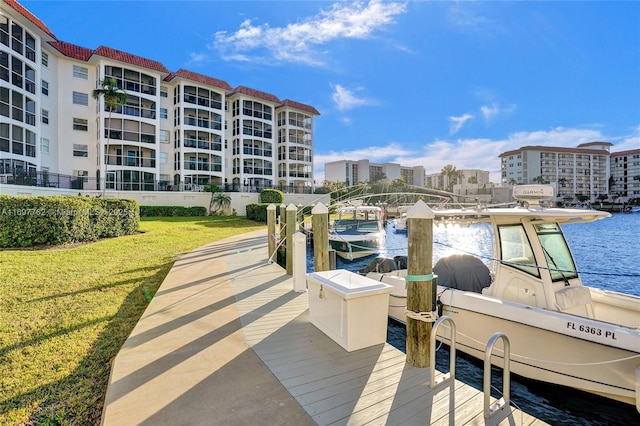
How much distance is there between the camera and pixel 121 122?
3369 cm

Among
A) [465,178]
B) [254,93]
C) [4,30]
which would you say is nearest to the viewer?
[4,30]

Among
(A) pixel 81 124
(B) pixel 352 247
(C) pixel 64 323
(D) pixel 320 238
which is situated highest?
(A) pixel 81 124

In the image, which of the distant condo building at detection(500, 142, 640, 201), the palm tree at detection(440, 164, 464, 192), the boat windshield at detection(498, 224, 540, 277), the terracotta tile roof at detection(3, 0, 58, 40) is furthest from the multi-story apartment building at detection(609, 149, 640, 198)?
the terracotta tile roof at detection(3, 0, 58, 40)

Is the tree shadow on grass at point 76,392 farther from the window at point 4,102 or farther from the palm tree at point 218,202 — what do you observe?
the palm tree at point 218,202

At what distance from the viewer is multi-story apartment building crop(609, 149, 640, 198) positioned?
96.1 metres

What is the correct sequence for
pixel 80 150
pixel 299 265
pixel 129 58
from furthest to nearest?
pixel 129 58 < pixel 80 150 < pixel 299 265

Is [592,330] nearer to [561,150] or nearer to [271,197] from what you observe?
[271,197]

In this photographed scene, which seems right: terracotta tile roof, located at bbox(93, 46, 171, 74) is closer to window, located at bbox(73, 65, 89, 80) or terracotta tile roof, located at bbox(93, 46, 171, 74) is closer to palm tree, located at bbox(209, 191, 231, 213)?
window, located at bbox(73, 65, 89, 80)

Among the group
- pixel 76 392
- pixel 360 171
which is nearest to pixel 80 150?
pixel 76 392

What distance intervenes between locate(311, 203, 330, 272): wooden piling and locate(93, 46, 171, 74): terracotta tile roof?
117ft

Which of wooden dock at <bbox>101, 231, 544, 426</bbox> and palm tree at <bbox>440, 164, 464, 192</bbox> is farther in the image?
palm tree at <bbox>440, 164, 464, 192</bbox>

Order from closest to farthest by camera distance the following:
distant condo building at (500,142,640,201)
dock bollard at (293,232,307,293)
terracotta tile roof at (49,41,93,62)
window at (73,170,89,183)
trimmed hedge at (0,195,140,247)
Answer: dock bollard at (293,232,307,293) < trimmed hedge at (0,195,140,247) < terracotta tile roof at (49,41,93,62) < window at (73,170,89,183) < distant condo building at (500,142,640,201)

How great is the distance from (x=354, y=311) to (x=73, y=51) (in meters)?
40.7

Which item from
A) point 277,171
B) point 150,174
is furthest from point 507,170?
point 150,174
